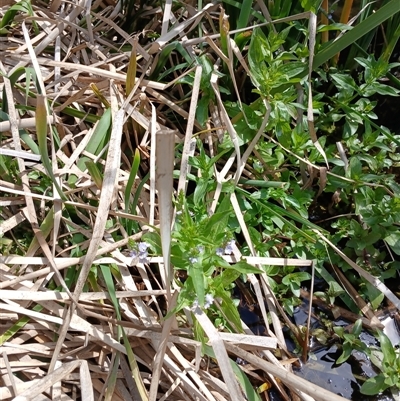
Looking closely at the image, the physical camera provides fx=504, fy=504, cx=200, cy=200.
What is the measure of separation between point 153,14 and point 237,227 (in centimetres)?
75

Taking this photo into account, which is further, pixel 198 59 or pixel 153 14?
pixel 153 14

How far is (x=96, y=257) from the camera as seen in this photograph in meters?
1.16

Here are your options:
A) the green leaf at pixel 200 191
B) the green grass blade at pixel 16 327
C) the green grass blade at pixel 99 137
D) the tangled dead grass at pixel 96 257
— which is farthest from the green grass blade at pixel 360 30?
the green grass blade at pixel 16 327

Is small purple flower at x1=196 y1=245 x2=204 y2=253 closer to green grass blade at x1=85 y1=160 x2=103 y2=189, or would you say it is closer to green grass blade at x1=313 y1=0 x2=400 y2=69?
green grass blade at x1=85 y1=160 x2=103 y2=189

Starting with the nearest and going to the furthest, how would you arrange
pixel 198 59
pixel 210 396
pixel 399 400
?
pixel 210 396 → pixel 399 400 → pixel 198 59

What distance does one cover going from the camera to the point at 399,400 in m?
1.17

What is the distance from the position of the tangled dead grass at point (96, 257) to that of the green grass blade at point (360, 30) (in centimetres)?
29

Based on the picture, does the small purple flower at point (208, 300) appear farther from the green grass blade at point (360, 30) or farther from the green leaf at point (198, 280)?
the green grass blade at point (360, 30)

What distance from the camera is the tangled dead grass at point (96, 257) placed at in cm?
107

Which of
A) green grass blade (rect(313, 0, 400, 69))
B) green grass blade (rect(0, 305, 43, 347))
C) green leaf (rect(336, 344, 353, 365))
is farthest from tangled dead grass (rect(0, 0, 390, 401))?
green grass blade (rect(313, 0, 400, 69))

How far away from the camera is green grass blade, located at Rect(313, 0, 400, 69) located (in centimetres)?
113

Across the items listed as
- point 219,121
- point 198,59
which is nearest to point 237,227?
point 219,121

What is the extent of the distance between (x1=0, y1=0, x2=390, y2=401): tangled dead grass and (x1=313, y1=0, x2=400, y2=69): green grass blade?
11.5 inches

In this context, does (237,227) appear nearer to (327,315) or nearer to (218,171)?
(218,171)
